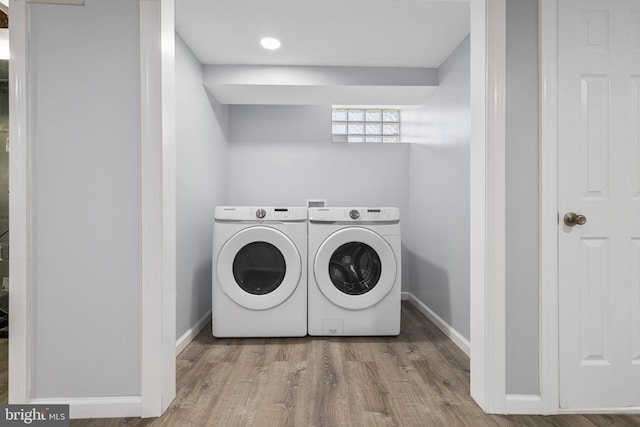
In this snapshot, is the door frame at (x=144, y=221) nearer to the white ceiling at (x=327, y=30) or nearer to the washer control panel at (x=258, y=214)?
the white ceiling at (x=327, y=30)

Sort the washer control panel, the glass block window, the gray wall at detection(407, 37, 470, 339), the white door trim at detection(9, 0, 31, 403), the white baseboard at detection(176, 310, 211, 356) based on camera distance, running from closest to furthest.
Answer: the white door trim at detection(9, 0, 31, 403), the white baseboard at detection(176, 310, 211, 356), the gray wall at detection(407, 37, 470, 339), the washer control panel, the glass block window

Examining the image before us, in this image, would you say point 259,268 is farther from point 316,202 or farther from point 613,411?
point 613,411

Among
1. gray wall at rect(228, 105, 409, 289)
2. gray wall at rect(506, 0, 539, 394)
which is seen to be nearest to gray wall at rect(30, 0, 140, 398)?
gray wall at rect(506, 0, 539, 394)

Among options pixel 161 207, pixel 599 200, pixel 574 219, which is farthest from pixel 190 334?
pixel 599 200

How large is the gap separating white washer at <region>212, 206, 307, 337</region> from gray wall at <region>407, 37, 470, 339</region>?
3.38 ft

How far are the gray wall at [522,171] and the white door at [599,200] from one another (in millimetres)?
109

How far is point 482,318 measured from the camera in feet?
5.24

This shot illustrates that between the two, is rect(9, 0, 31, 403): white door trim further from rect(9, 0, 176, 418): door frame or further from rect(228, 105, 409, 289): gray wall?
rect(228, 105, 409, 289): gray wall

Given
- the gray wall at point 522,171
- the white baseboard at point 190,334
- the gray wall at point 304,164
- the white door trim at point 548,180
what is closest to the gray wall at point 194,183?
the white baseboard at point 190,334

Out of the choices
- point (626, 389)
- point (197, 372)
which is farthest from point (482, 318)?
point (197, 372)

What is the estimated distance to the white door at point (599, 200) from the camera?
1.57 meters

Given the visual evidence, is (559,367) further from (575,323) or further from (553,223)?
(553,223)

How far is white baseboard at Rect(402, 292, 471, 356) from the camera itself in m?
2.33

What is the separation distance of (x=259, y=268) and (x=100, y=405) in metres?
1.20
